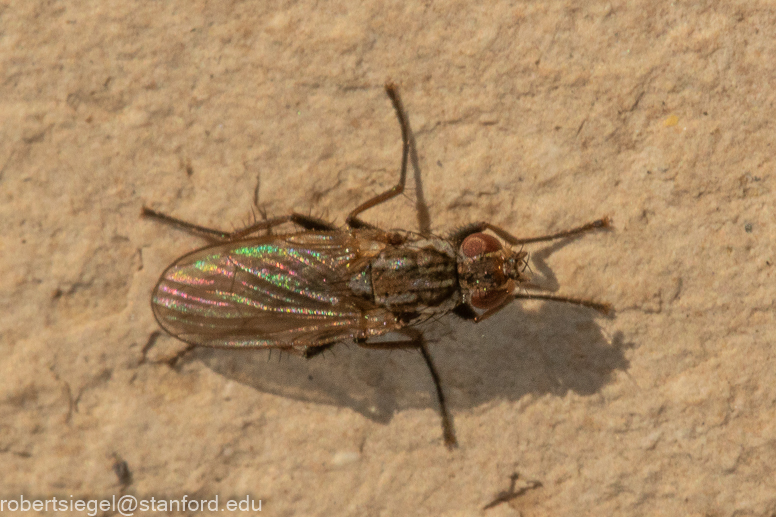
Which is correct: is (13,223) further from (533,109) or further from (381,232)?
(533,109)

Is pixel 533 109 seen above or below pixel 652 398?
above

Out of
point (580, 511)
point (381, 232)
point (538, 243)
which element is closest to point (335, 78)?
point (381, 232)

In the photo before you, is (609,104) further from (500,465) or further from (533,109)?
(500,465)

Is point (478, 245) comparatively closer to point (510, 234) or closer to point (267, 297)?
point (510, 234)

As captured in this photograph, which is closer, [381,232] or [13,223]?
[381,232]

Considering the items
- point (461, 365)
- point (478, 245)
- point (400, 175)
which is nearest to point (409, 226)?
point (400, 175)

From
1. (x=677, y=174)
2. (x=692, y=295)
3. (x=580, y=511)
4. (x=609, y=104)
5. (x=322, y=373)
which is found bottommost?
(x=580, y=511)

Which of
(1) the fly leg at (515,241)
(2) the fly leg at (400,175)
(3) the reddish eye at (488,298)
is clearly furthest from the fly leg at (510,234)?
(2) the fly leg at (400,175)
